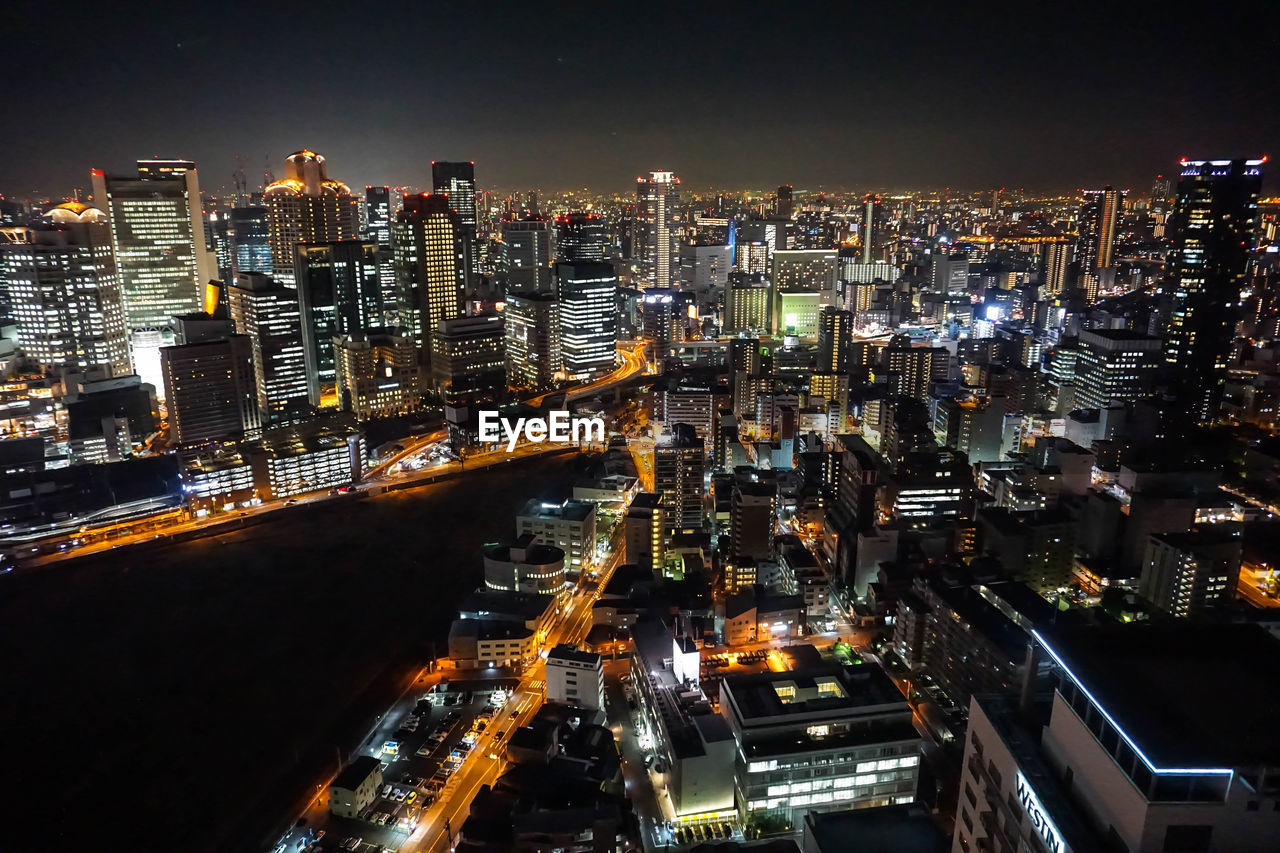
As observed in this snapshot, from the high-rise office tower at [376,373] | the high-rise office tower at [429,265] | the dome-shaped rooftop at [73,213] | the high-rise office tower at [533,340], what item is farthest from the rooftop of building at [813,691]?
the dome-shaped rooftop at [73,213]

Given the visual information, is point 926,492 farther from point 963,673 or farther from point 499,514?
point 499,514

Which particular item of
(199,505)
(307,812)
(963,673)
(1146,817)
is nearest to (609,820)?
(307,812)

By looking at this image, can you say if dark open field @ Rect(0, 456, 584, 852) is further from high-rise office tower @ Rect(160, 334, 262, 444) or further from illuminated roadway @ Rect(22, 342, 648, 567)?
high-rise office tower @ Rect(160, 334, 262, 444)

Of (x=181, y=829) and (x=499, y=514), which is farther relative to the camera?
(x=499, y=514)

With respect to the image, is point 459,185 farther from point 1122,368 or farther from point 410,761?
point 410,761

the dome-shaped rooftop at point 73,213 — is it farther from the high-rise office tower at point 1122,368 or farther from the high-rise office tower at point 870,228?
the high-rise office tower at point 870,228

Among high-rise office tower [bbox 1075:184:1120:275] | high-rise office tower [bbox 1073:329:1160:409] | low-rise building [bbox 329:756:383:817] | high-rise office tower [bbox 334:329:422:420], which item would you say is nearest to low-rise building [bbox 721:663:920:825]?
low-rise building [bbox 329:756:383:817]

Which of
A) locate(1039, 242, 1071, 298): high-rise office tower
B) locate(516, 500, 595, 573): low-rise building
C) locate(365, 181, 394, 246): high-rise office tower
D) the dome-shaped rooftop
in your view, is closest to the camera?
locate(516, 500, 595, 573): low-rise building

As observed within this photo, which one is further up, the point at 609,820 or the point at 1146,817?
the point at 1146,817
